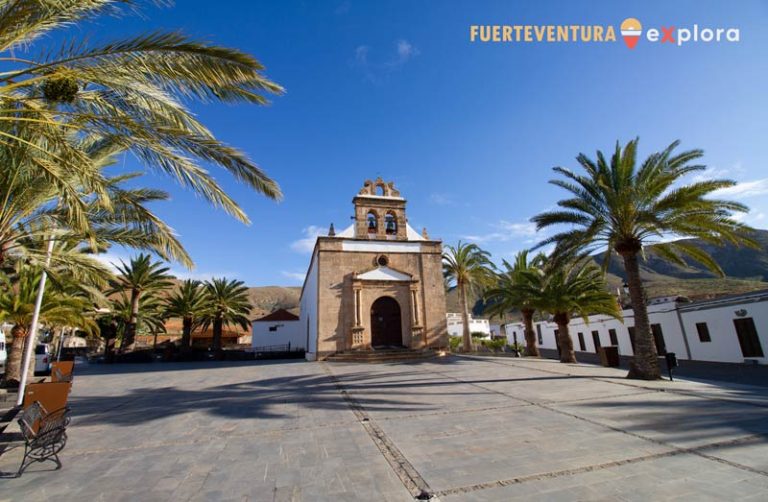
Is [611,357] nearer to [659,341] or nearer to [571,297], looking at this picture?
[571,297]

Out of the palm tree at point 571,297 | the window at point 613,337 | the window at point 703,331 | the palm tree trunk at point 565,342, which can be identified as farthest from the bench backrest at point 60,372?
the window at point 613,337

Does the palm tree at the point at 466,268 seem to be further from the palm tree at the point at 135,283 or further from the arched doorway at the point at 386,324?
the palm tree at the point at 135,283

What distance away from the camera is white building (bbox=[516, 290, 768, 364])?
14562 millimetres

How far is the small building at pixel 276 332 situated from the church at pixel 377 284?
13101 mm

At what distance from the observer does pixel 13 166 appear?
5.63m

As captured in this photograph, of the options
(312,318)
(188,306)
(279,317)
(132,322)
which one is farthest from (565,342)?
(132,322)

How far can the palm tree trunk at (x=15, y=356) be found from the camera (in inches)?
426

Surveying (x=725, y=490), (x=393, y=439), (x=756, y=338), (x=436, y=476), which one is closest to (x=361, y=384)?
(x=393, y=439)

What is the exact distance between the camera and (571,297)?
15477mm

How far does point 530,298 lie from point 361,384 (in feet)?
34.6

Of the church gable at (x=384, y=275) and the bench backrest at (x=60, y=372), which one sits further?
the church gable at (x=384, y=275)

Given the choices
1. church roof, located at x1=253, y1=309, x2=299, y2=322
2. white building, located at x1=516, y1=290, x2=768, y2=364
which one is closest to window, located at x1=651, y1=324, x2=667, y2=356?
white building, located at x1=516, y1=290, x2=768, y2=364

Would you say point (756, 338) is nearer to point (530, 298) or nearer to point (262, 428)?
point (530, 298)

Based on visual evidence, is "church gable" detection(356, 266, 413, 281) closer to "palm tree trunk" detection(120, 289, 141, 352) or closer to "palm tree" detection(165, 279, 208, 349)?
"palm tree" detection(165, 279, 208, 349)
